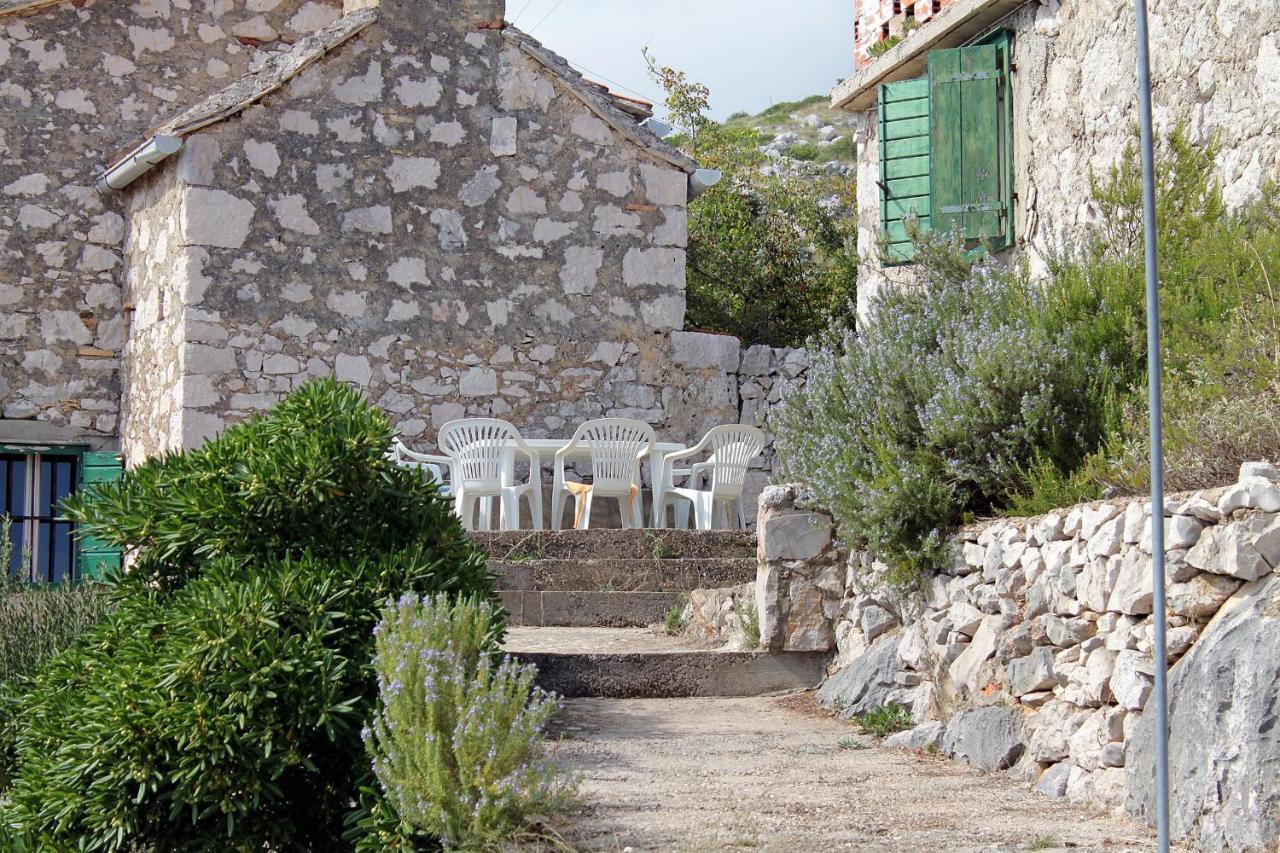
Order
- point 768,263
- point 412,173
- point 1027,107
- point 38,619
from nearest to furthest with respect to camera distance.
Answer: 1. point 38,619
2. point 1027,107
3. point 412,173
4. point 768,263

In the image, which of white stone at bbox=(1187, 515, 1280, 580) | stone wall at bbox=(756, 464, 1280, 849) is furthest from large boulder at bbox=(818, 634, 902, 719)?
white stone at bbox=(1187, 515, 1280, 580)

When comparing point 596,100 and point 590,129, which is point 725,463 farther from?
point 596,100

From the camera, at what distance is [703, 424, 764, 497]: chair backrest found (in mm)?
9945

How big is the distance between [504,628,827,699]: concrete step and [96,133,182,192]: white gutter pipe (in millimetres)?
5615

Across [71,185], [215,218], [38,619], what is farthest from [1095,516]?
[71,185]

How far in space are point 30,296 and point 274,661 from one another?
8638 mm

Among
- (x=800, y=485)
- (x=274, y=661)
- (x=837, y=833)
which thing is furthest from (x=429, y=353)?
(x=837, y=833)

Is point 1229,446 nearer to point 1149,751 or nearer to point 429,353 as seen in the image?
point 1149,751

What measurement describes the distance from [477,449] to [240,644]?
533 cm

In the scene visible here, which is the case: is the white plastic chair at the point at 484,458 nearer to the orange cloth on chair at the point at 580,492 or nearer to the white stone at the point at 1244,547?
the orange cloth on chair at the point at 580,492

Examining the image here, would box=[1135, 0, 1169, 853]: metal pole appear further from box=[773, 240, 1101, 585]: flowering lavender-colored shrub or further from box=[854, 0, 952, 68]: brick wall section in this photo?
box=[854, 0, 952, 68]: brick wall section

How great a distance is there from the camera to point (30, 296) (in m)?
12.1

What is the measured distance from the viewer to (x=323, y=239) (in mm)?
11266

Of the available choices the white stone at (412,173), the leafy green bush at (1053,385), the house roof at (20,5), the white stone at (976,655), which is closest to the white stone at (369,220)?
the white stone at (412,173)
